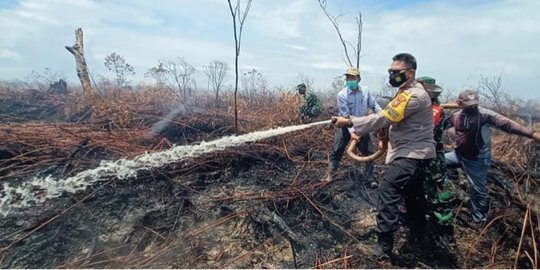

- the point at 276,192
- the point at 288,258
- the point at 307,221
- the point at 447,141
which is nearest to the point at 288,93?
the point at 447,141

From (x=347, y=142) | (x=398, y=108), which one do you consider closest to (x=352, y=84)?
(x=347, y=142)

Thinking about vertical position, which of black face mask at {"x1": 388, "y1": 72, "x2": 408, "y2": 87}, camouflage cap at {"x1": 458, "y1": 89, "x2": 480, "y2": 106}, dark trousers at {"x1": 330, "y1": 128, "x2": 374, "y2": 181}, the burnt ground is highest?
black face mask at {"x1": 388, "y1": 72, "x2": 408, "y2": 87}

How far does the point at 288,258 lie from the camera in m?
3.31

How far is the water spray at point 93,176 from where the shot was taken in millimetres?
4086

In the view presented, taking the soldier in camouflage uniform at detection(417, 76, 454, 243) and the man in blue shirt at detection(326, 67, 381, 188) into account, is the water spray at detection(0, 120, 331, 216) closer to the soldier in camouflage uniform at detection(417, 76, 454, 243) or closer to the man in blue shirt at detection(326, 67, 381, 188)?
the man in blue shirt at detection(326, 67, 381, 188)

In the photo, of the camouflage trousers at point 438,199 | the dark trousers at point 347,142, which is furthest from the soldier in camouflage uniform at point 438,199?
the dark trousers at point 347,142

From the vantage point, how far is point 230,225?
383cm

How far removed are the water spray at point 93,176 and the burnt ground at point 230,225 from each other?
0.16 metres

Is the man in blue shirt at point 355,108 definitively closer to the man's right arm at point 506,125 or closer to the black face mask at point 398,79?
the man's right arm at point 506,125

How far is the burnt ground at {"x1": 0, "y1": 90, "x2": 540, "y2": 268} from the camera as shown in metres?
3.22

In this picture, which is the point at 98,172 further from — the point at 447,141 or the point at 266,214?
the point at 447,141

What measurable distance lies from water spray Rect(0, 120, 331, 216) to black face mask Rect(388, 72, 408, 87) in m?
0.79

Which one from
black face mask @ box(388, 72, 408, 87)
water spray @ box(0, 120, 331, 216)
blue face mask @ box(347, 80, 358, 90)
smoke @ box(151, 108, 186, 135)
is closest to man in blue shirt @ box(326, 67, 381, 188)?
blue face mask @ box(347, 80, 358, 90)

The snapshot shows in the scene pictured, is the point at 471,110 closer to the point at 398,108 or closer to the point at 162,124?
the point at 398,108
